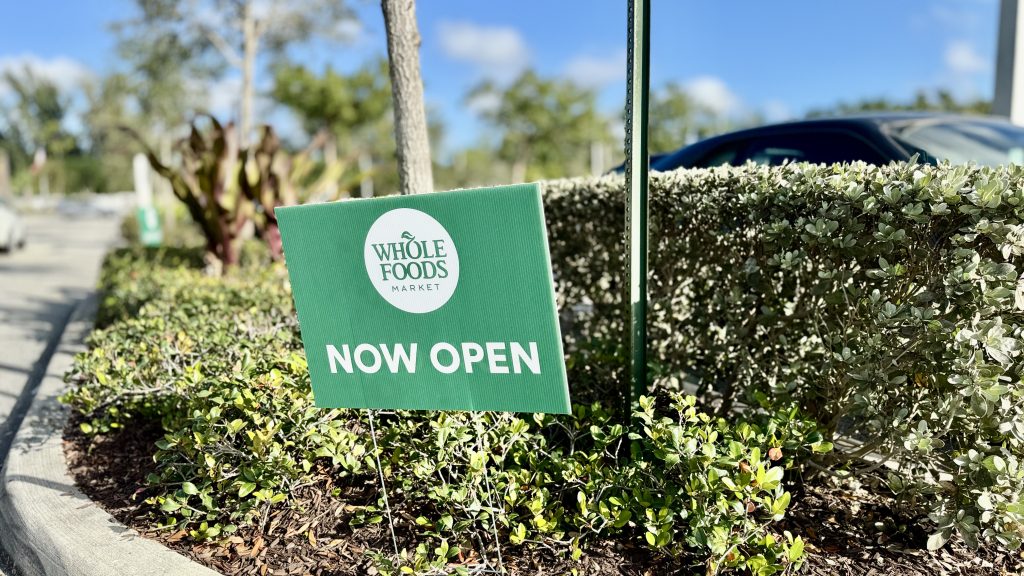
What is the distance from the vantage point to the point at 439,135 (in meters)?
45.9

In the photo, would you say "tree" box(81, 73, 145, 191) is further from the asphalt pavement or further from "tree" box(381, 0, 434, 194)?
"tree" box(381, 0, 434, 194)

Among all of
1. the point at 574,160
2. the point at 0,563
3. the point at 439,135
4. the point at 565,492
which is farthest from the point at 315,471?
the point at 439,135

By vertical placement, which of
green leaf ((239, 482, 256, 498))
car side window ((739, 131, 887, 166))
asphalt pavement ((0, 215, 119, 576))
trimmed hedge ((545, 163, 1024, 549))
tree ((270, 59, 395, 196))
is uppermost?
tree ((270, 59, 395, 196))

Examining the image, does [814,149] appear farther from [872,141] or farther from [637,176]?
[637,176]

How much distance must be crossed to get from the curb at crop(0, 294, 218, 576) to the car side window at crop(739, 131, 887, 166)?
3.75 m

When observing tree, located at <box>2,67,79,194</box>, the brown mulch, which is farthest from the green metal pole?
tree, located at <box>2,67,79,194</box>

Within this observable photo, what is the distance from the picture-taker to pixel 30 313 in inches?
342

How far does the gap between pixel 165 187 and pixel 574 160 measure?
73.8ft

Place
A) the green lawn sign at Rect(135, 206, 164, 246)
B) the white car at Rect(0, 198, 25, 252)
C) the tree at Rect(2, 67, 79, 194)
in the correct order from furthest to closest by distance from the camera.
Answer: the tree at Rect(2, 67, 79, 194) < the white car at Rect(0, 198, 25, 252) < the green lawn sign at Rect(135, 206, 164, 246)

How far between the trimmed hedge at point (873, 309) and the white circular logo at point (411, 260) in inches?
55.6

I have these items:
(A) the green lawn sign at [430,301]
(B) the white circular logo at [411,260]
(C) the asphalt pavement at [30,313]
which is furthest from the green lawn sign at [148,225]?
(B) the white circular logo at [411,260]

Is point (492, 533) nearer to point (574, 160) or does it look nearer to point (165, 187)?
point (165, 187)

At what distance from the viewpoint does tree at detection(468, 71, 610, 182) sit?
3716 cm

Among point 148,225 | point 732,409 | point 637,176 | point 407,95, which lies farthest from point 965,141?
point 148,225
